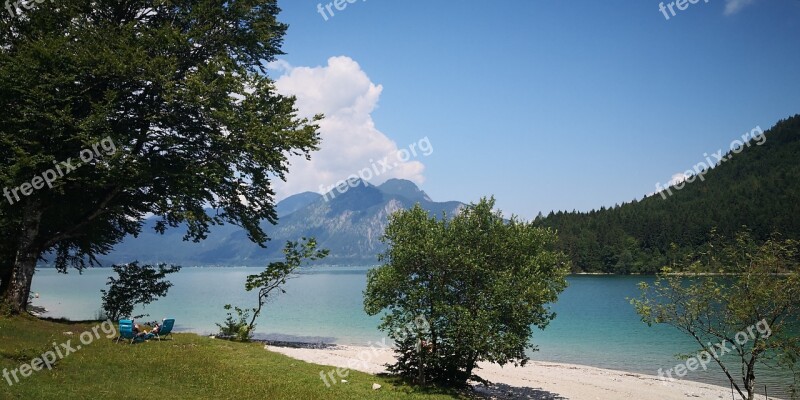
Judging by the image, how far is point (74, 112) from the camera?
28.8 metres

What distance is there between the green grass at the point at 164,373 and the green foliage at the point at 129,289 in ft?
26.2

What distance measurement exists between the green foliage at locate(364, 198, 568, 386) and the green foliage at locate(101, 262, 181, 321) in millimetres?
20617

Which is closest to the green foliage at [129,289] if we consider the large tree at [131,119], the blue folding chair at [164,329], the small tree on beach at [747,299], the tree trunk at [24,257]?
the large tree at [131,119]

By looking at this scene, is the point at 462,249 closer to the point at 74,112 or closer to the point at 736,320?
the point at 736,320

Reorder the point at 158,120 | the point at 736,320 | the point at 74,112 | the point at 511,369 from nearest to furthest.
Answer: the point at 736,320
the point at 74,112
the point at 158,120
the point at 511,369

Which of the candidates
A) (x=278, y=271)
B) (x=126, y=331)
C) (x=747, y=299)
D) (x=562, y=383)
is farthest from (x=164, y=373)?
(x=747, y=299)

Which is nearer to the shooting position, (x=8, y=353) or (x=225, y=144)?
(x=8, y=353)

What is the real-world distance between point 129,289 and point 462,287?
26.6 m

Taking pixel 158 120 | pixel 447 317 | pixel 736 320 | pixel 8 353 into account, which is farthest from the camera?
pixel 158 120

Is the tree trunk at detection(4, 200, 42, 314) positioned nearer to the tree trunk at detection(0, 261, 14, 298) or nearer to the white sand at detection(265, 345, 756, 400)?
A: the tree trunk at detection(0, 261, 14, 298)

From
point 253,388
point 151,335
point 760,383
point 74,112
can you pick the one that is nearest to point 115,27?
point 74,112

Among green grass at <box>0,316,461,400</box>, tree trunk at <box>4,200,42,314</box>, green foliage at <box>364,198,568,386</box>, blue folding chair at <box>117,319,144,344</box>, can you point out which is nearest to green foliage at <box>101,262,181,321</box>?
tree trunk at <box>4,200,42,314</box>

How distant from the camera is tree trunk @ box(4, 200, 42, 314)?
91.5ft

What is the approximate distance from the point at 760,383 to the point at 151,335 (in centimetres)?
3984
